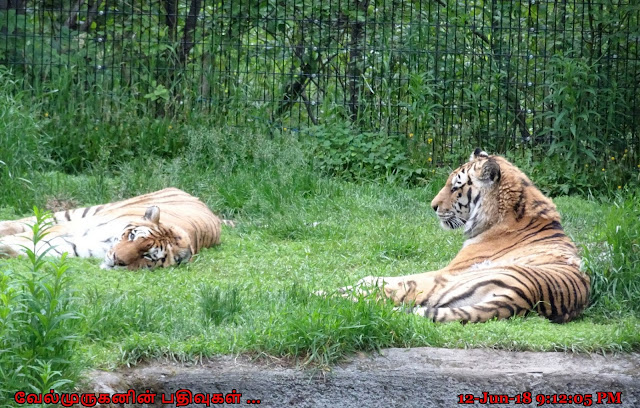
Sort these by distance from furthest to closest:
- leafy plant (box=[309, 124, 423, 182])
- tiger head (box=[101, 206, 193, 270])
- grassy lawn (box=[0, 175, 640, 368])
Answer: leafy plant (box=[309, 124, 423, 182]) → tiger head (box=[101, 206, 193, 270]) → grassy lawn (box=[0, 175, 640, 368])

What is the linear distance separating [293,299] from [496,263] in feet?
4.64

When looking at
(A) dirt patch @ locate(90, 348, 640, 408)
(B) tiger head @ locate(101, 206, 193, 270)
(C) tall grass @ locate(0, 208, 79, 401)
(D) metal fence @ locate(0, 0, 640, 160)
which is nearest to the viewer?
(C) tall grass @ locate(0, 208, 79, 401)

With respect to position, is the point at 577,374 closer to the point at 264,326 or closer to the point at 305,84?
the point at 264,326

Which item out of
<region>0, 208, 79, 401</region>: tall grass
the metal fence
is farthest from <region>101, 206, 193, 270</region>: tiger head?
the metal fence

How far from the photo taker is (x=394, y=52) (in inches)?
428

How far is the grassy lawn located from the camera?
479 centimetres

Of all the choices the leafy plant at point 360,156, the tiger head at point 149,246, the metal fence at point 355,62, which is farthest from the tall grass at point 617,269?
the metal fence at point 355,62

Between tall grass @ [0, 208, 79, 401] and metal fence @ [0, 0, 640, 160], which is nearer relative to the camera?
tall grass @ [0, 208, 79, 401]

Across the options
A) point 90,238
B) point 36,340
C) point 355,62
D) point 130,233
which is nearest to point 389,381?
point 36,340

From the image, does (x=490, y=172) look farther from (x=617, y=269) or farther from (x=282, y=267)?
(x=282, y=267)

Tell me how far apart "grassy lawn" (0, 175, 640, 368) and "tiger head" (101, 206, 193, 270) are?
13 cm

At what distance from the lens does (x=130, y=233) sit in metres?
6.70

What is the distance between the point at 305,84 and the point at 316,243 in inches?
150

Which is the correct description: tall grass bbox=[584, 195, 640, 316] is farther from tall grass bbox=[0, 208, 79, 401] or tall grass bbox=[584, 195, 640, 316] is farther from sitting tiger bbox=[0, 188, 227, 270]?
tall grass bbox=[0, 208, 79, 401]
